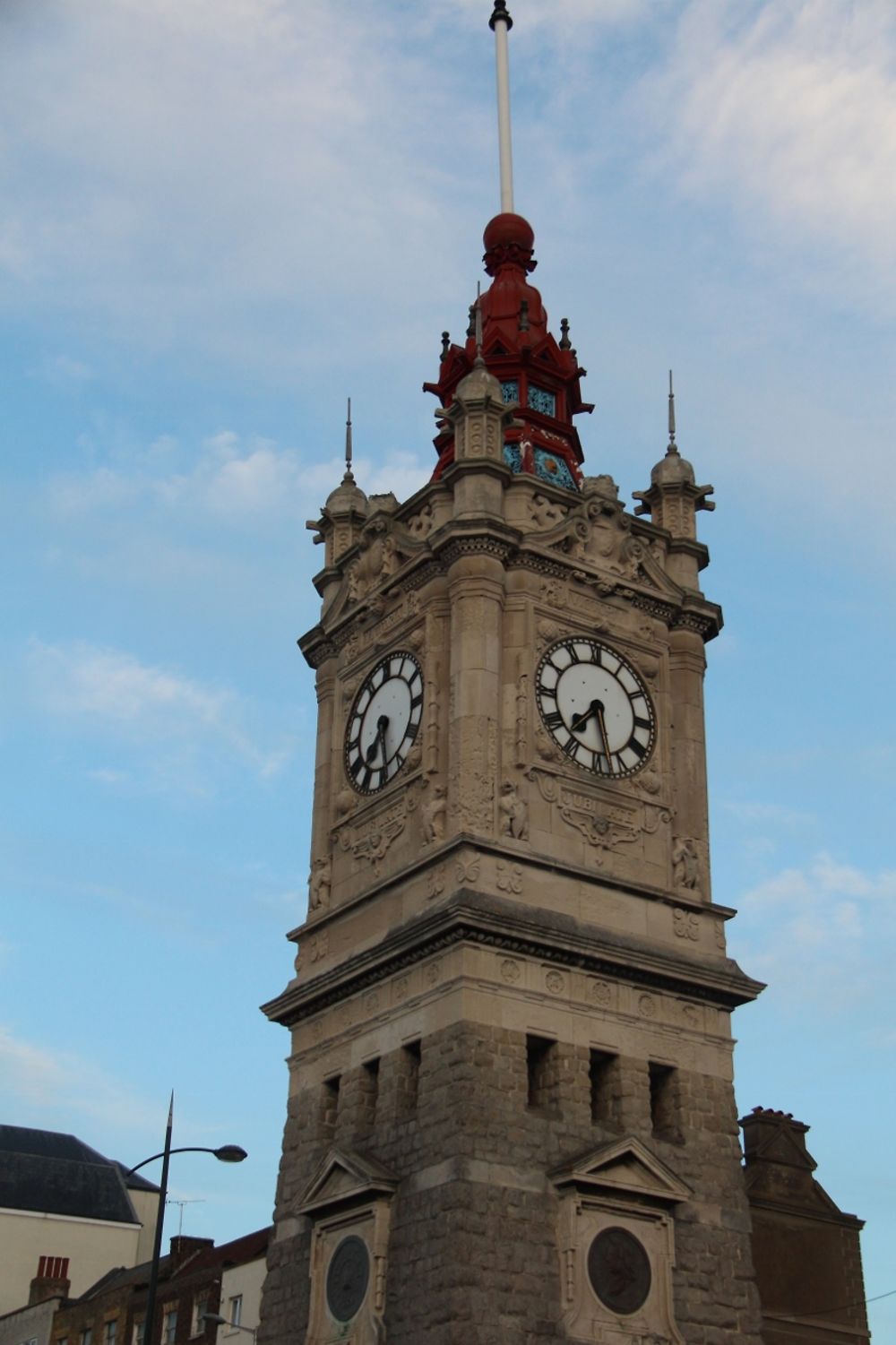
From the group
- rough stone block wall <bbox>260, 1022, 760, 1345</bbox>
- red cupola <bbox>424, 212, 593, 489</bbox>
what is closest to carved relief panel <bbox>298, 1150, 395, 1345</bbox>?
rough stone block wall <bbox>260, 1022, 760, 1345</bbox>

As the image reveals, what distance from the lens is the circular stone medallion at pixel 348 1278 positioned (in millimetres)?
34312

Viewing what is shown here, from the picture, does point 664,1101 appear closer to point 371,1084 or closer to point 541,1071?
point 541,1071

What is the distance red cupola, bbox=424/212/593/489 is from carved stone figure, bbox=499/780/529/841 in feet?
30.4

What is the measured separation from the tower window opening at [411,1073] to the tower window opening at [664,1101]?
446 cm

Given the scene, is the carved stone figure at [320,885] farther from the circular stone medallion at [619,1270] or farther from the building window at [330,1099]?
the circular stone medallion at [619,1270]

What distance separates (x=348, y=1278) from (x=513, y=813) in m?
9.00

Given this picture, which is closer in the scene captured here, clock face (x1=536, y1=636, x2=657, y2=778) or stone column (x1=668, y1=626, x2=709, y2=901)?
clock face (x1=536, y1=636, x2=657, y2=778)

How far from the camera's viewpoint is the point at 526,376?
46.0 metres

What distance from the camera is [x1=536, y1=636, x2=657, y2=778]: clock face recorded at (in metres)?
39.0

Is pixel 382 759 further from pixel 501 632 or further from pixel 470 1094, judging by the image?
pixel 470 1094

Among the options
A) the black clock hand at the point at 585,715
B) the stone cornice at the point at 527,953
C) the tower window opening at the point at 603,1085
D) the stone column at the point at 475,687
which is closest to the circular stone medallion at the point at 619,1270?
the tower window opening at the point at 603,1085

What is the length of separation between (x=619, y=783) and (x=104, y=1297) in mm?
35165

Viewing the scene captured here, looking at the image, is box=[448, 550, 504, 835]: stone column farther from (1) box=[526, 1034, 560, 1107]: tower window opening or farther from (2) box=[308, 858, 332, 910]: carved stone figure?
(2) box=[308, 858, 332, 910]: carved stone figure

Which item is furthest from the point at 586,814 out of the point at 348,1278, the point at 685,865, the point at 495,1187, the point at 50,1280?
the point at 50,1280
